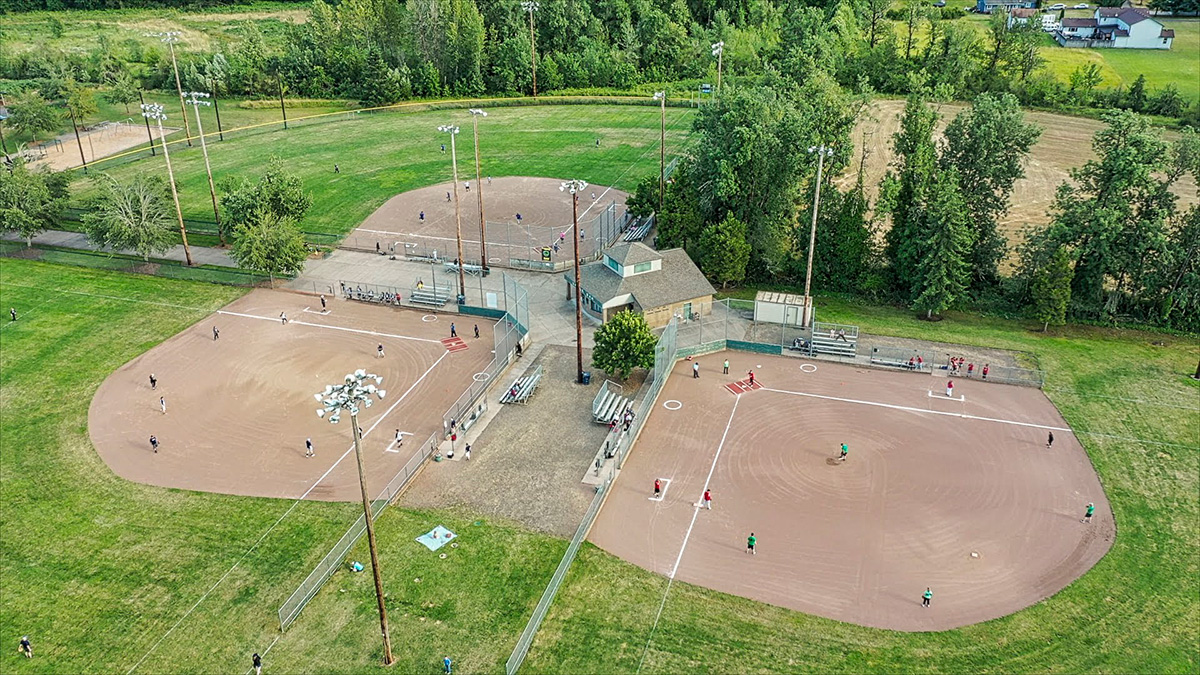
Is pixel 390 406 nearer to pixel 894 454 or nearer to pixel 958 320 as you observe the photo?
pixel 894 454

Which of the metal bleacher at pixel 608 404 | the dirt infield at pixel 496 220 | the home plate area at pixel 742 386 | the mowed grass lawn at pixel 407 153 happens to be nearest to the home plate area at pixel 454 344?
the metal bleacher at pixel 608 404

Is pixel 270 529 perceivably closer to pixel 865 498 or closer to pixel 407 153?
pixel 865 498

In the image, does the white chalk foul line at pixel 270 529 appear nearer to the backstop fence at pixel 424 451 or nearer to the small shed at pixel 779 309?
the backstop fence at pixel 424 451

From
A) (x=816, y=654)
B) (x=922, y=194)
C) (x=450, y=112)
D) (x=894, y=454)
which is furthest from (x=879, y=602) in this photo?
(x=450, y=112)

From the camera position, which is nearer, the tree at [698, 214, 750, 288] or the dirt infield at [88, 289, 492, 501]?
the dirt infield at [88, 289, 492, 501]

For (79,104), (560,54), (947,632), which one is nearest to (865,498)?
(947,632)

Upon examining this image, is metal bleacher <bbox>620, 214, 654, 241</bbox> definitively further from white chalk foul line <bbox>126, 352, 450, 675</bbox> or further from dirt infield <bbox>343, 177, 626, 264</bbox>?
white chalk foul line <bbox>126, 352, 450, 675</bbox>

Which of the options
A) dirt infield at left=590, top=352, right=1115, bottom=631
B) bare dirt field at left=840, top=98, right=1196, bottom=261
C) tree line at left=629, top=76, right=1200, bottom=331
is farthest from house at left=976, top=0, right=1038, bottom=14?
dirt infield at left=590, top=352, right=1115, bottom=631
